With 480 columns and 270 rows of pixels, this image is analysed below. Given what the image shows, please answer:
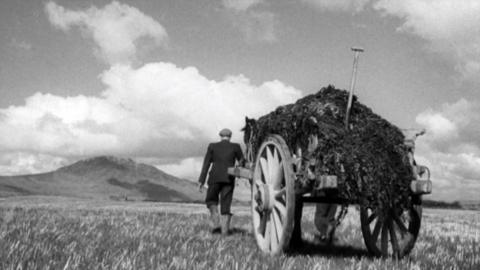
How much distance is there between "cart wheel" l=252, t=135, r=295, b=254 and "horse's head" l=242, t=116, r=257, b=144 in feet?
2.28

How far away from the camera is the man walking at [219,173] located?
10.1 meters

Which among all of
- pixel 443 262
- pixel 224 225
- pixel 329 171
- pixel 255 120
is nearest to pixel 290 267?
pixel 329 171

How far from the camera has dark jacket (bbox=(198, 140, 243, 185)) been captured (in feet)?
33.2

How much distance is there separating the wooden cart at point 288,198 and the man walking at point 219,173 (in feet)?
8.00

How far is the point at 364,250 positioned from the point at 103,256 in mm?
4748

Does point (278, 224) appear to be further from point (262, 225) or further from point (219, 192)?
point (219, 192)

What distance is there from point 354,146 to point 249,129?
2.15 metres

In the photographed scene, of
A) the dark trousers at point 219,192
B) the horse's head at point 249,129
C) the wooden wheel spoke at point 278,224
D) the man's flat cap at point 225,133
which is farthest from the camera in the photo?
the man's flat cap at point 225,133

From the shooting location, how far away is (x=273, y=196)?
6785mm

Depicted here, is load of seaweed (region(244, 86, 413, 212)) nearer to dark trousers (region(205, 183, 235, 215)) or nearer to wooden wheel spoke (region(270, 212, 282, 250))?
wooden wheel spoke (region(270, 212, 282, 250))

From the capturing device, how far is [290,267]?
5211 mm

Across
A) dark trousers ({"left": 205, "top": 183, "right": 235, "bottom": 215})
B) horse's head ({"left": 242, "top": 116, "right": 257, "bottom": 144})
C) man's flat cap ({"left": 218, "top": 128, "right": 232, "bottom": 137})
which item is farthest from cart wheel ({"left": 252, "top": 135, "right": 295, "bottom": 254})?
man's flat cap ({"left": 218, "top": 128, "right": 232, "bottom": 137})

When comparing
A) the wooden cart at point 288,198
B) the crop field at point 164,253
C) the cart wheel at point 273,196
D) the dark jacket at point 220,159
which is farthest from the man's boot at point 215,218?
the cart wheel at point 273,196

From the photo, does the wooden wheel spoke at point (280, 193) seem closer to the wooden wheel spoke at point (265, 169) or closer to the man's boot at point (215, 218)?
the wooden wheel spoke at point (265, 169)
